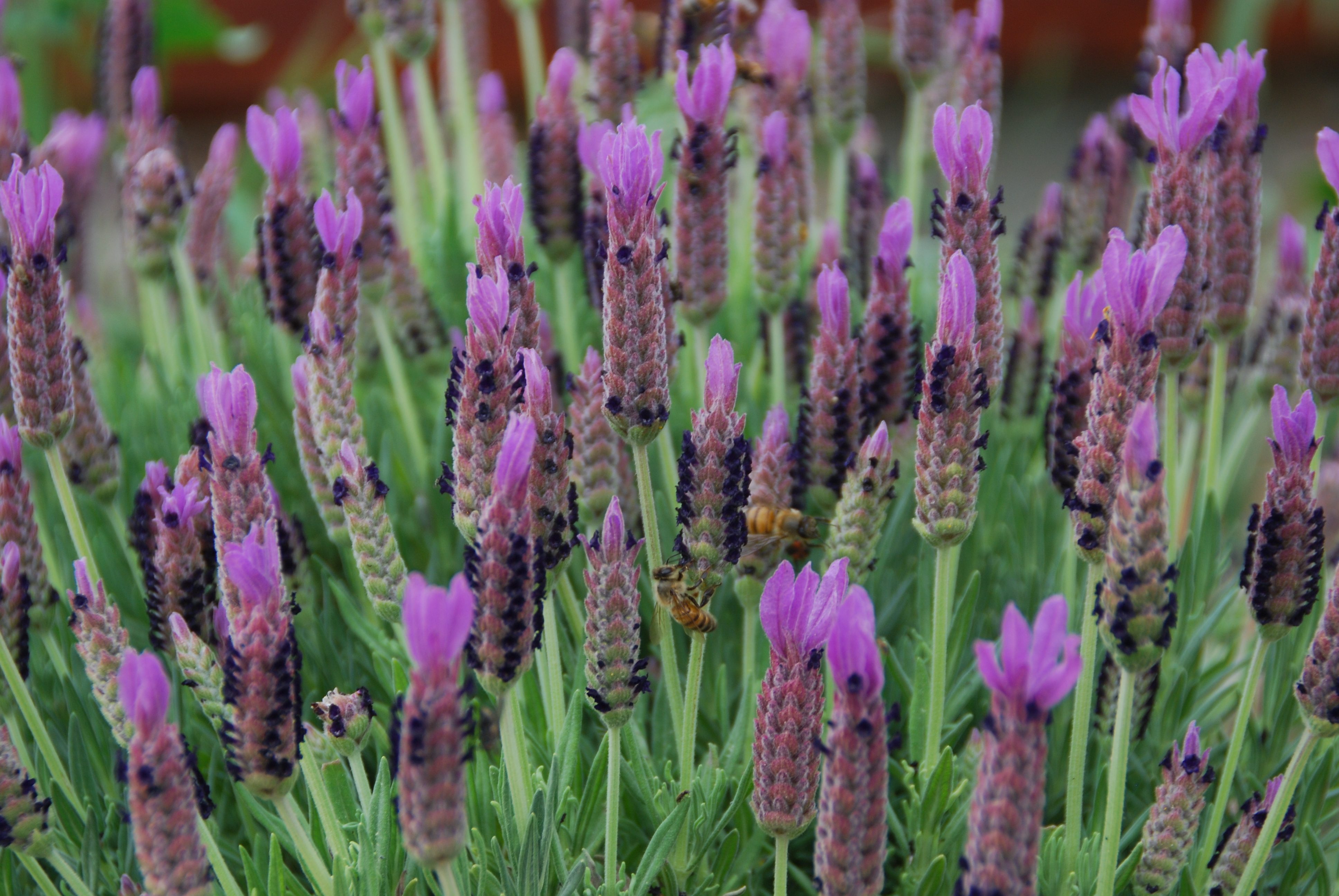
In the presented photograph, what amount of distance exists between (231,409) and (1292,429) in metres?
0.99

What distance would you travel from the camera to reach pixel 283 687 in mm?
1008

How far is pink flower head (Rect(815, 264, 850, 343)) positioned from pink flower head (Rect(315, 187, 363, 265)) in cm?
54

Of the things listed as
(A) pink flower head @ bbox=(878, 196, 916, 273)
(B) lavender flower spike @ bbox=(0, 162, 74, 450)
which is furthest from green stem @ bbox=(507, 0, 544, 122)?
(B) lavender flower spike @ bbox=(0, 162, 74, 450)

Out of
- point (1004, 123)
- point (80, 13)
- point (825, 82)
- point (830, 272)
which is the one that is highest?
point (1004, 123)

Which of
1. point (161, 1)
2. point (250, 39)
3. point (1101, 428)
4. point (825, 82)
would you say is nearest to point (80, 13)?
point (161, 1)

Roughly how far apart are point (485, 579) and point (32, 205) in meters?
0.68

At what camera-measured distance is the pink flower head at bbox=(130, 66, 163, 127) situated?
6.45 feet

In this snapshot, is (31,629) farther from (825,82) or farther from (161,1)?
(161,1)

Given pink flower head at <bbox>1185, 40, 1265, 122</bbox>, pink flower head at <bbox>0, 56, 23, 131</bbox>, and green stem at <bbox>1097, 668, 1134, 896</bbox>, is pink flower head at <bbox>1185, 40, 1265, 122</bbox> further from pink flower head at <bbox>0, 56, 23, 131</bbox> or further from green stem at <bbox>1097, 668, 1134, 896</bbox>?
pink flower head at <bbox>0, 56, 23, 131</bbox>

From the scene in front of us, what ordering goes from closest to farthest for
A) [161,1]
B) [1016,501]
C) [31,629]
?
1. [31,629]
2. [1016,501]
3. [161,1]

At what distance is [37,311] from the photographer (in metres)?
1.29

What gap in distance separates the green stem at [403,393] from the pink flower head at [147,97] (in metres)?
0.49

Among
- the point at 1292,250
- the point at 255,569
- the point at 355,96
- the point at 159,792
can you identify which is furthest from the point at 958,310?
the point at 1292,250

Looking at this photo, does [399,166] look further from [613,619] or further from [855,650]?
[855,650]
